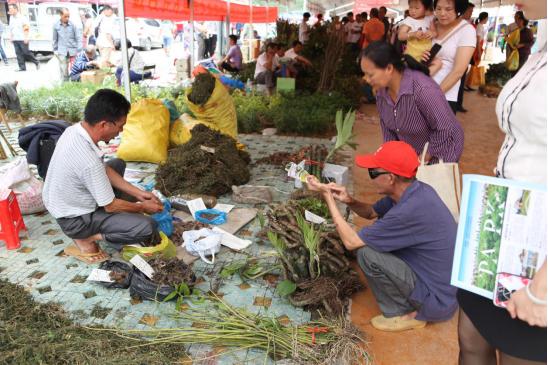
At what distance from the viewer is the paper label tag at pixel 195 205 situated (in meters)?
3.72

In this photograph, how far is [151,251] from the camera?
2818mm

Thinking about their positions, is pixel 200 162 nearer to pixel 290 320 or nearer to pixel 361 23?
pixel 290 320

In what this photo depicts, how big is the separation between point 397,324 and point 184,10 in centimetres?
968

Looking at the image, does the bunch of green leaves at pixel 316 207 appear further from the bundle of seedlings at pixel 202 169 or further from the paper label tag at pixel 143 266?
the paper label tag at pixel 143 266

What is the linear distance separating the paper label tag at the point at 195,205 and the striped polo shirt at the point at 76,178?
98 centimetres

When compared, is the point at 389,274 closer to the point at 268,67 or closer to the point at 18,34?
the point at 268,67

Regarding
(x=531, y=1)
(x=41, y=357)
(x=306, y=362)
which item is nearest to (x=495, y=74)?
(x=531, y=1)

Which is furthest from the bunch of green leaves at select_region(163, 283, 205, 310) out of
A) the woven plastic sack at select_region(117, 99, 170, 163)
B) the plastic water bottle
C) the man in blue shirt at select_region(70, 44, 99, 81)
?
the man in blue shirt at select_region(70, 44, 99, 81)

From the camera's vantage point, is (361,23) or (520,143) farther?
(361,23)

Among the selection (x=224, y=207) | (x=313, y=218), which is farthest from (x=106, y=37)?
(x=313, y=218)

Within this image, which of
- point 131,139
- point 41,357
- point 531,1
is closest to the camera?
point 41,357

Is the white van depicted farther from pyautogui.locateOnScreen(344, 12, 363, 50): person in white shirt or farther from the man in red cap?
the man in red cap

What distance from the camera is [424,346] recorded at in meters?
2.33

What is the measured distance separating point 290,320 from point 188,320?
0.61 metres
